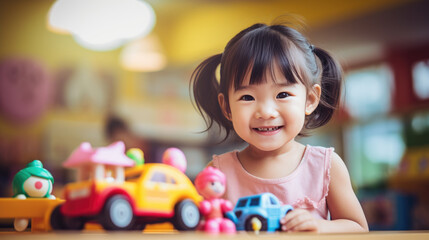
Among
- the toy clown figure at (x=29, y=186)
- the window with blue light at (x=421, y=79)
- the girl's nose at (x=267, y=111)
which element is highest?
the window with blue light at (x=421, y=79)

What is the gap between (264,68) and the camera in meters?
0.75

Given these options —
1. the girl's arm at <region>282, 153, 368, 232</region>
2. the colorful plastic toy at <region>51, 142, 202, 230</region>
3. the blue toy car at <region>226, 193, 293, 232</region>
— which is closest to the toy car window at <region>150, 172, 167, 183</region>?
the colorful plastic toy at <region>51, 142, 202, 230</region>

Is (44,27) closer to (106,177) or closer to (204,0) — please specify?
(204,0)

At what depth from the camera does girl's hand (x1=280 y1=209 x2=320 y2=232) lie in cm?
66

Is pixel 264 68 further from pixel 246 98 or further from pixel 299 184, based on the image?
pixel 299 184

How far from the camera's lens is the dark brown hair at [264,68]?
762 millimetres

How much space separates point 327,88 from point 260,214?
322mm

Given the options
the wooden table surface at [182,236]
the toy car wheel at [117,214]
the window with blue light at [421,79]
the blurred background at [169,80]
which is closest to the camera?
the wooden table surface at [182,236]

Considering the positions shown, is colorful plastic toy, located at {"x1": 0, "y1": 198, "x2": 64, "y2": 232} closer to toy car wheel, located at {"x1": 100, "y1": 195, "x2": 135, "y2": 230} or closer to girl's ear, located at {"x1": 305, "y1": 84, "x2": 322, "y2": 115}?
toy car wheel, located at {"x1": 100, "y1": 195, "x2": 135, "y2": 230}

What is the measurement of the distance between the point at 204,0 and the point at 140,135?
1417 millimetres

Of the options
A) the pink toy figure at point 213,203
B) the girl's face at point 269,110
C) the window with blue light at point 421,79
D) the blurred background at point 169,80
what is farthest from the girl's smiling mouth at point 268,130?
the window with blue light at point 421,79

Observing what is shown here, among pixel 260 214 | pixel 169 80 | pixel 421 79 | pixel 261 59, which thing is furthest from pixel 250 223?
pixel 169 80

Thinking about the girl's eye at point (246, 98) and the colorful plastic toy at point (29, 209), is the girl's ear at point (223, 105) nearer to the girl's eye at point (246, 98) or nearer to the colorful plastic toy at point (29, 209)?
the girl's eye at point (246, 98)

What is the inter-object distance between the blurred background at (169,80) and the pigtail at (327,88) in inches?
111
